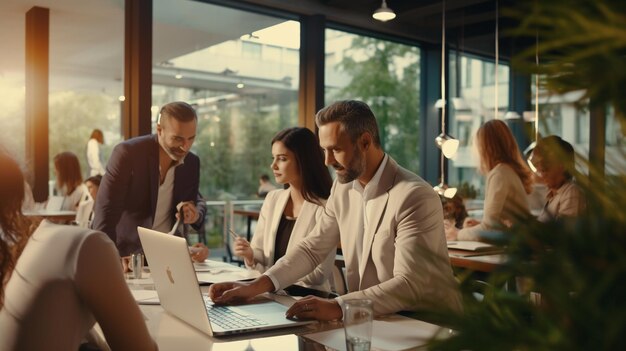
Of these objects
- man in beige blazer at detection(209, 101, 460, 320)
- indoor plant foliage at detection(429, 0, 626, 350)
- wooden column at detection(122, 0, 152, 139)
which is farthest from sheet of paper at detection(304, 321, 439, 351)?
wooden column at detection(122, 0, 152, 139)

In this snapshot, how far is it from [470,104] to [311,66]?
7.20ft

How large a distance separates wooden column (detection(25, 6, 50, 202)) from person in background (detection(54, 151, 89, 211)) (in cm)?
12

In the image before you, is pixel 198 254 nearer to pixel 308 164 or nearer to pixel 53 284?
pixel 308 164

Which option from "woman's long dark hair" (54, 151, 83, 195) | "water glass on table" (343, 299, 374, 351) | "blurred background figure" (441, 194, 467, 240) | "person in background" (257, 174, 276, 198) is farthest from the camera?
"person in background" (257, 174, 276, 198)

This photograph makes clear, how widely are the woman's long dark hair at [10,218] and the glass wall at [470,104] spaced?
6.41 meters

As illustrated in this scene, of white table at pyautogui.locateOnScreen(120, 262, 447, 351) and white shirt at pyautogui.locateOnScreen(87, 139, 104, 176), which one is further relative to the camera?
white shirt at pyautogui.locateOnScreen(87, 139, 104, 176)

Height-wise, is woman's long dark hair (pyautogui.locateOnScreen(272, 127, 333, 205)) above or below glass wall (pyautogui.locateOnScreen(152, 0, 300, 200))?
below

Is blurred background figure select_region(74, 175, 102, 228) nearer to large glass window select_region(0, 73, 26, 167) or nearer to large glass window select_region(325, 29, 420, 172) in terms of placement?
large glass window select_region(0, 73, 26, 167)

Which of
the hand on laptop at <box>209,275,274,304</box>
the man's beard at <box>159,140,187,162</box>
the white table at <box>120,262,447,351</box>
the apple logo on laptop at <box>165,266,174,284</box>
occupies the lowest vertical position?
the white table at <box>120,262,447,351</box>

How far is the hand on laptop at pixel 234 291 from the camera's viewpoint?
2092 millimetres

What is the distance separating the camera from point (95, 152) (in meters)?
5.85

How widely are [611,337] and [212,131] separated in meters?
5.68

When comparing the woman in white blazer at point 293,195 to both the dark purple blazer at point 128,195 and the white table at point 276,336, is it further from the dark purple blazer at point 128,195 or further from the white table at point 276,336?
the white table at point 276,336

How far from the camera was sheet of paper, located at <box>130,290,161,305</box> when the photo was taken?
2.17 metres
